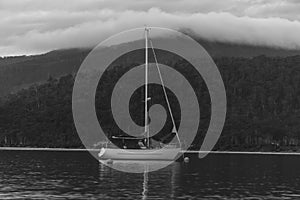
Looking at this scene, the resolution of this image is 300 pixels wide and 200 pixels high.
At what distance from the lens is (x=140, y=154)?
12556 centimetres

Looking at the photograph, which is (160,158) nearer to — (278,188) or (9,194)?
(278,188)

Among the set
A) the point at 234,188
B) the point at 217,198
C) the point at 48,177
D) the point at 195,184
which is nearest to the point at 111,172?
the point at 48,177

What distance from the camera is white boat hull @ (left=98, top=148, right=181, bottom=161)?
12538 centimetres

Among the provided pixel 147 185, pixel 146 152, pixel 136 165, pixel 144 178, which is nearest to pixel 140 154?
pixel 146 152

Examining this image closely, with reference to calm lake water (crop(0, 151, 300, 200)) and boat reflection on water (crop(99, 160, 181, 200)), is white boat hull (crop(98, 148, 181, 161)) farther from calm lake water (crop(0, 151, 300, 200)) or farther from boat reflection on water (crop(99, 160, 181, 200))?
calm lake water (crop(0, 151, 300, 200))

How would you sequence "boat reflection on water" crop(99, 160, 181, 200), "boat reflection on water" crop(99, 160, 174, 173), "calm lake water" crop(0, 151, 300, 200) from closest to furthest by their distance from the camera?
"calm lake water" crop(0, 151, 300, 200), "boat reflection on water" crop(99, 160, 181, 200), "boat reflection on water" crop(99, 160, 174, 173)

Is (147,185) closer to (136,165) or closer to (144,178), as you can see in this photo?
(144,178)

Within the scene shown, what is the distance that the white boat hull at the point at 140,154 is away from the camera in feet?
411

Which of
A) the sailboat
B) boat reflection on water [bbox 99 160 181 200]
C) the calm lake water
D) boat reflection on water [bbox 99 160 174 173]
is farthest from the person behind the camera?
the sailboat

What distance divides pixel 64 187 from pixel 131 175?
21536 millimetres

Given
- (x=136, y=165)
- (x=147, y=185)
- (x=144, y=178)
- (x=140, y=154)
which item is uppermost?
(x=140, y=154)

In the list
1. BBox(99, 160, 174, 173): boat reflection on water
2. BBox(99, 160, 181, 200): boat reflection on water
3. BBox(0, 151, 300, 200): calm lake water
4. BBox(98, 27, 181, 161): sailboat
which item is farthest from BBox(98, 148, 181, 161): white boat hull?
BBox(0, 151, 300, 200): calm lake water

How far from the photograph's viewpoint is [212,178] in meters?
96.4

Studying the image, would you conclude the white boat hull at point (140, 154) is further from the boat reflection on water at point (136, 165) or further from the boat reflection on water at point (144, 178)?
the boat reflection on water at point (144, 178)
